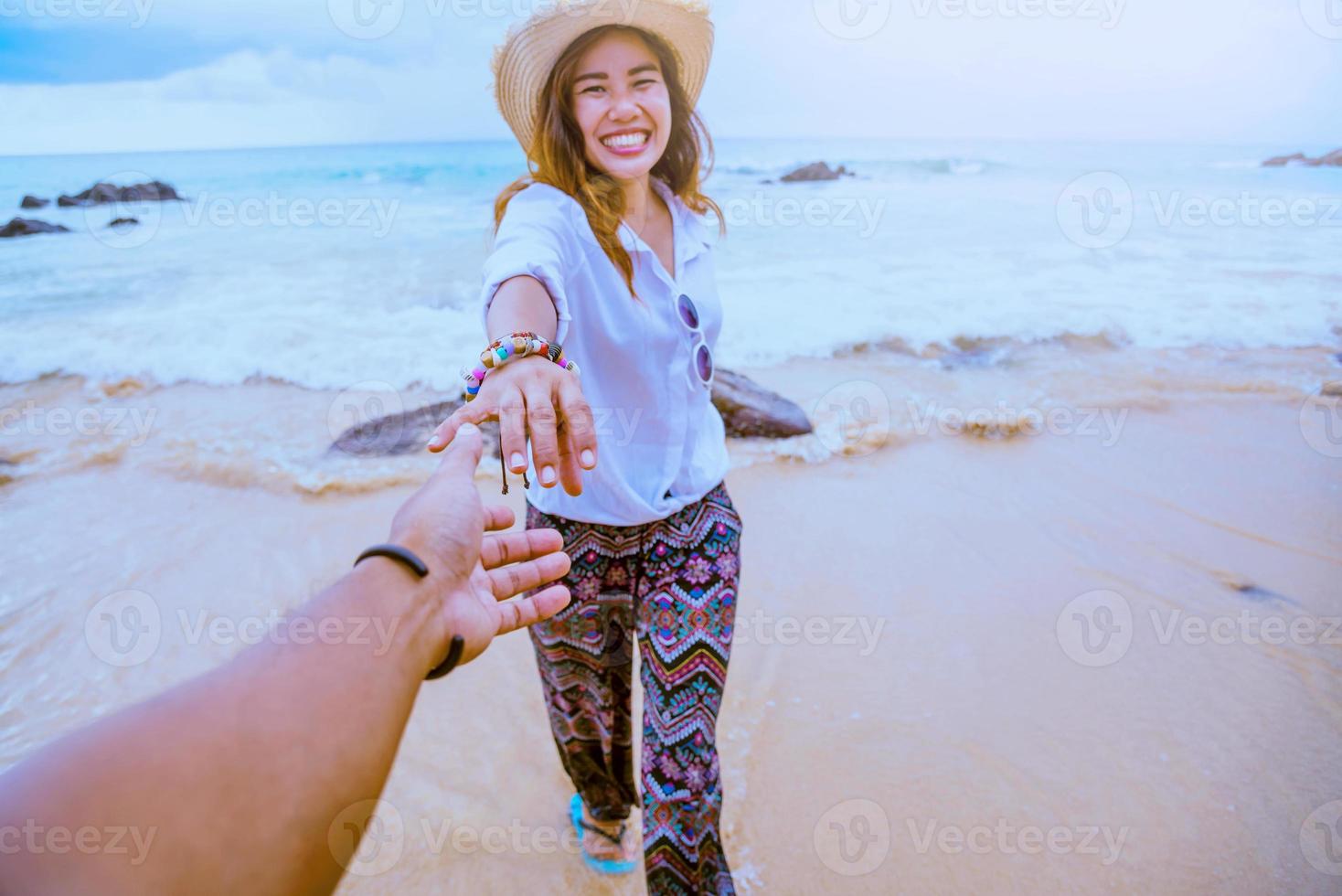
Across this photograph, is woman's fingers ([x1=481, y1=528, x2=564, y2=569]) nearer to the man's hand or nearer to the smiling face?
the man's hand

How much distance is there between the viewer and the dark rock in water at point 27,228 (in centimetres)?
1402

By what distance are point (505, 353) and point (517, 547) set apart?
14.5 inches

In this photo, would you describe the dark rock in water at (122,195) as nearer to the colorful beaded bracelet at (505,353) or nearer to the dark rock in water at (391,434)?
the dark rock in water at (391,434)

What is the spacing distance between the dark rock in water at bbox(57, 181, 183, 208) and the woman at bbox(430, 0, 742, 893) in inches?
881

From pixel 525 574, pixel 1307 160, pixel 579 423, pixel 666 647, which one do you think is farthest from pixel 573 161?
pixel 1307 160

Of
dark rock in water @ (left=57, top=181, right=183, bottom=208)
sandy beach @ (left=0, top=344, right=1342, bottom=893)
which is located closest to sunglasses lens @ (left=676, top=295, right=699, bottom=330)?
sandy beach @ (left=0, top=344, right=1342, bottom=893)

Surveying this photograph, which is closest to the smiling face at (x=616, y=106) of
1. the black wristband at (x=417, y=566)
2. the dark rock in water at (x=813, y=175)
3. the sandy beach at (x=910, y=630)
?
the black wristband at (x=417, y=566)

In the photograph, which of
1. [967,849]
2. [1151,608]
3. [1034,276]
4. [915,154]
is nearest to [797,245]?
[1034,276]

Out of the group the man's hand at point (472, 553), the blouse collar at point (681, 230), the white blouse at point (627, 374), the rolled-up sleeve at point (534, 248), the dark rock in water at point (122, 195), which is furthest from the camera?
the dark rock in water at point (122, 195)

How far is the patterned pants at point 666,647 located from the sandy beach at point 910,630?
0.65m

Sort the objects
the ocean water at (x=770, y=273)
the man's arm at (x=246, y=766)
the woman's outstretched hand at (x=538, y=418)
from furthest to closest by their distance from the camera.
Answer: the ocean water at (x=770, y=273) < the woman's outstretched hand at (x=538, y=418) < the man's arm at (x=246, y=766)

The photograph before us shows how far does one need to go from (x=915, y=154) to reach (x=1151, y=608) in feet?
91.7

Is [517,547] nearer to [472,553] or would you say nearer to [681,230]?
[472,553]

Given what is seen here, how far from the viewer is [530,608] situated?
4.62 feet
